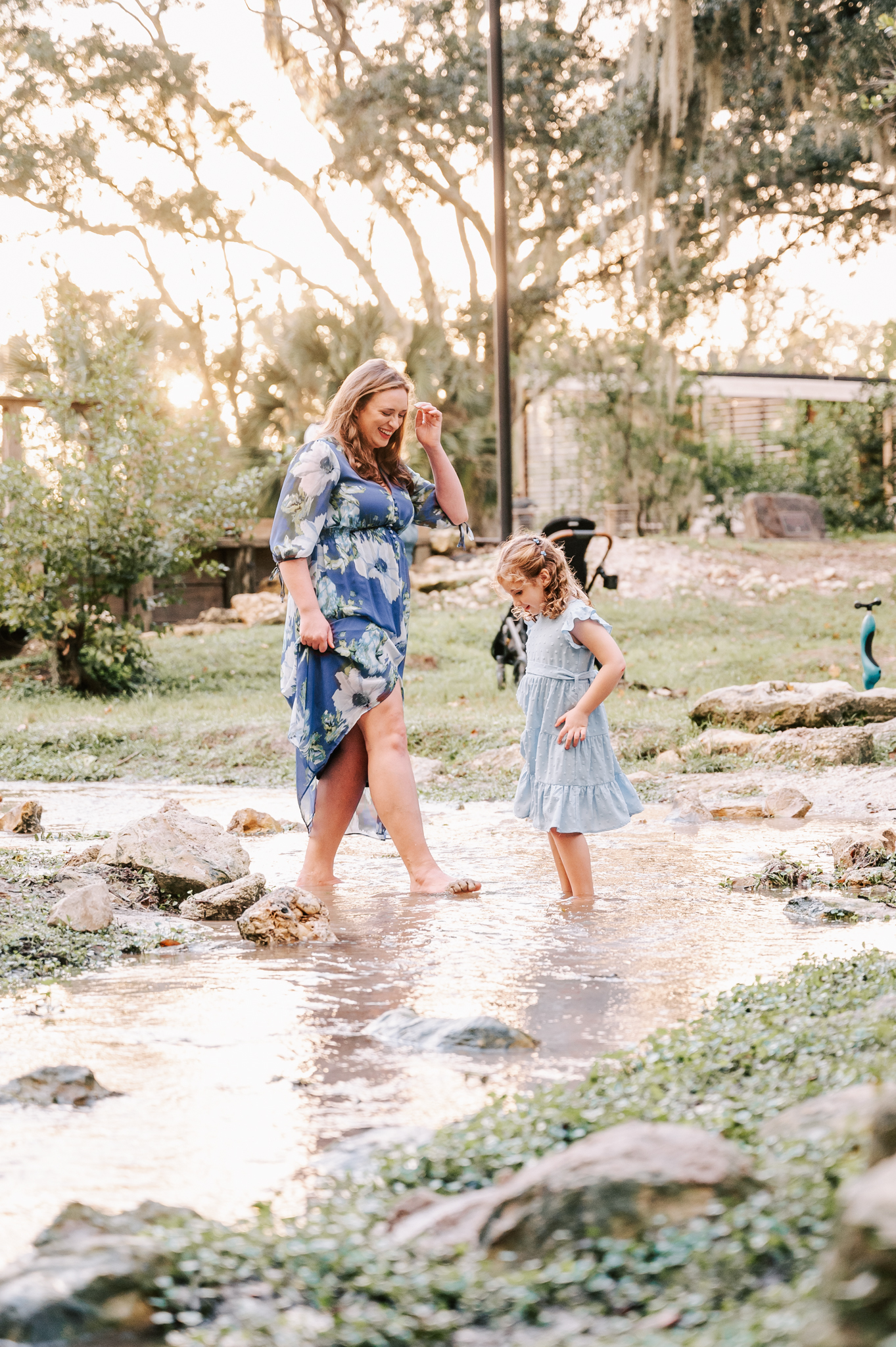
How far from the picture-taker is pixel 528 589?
14.7 feet

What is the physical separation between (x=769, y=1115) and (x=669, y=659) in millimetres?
10335

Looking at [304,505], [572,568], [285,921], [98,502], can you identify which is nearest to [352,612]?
[304,505]

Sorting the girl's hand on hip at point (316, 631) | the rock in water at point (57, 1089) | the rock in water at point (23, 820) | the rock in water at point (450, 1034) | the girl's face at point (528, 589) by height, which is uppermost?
the girl's face at point (528, 589)

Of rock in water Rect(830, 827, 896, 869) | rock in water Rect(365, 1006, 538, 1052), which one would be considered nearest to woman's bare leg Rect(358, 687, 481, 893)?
rock in water Rect(830, 827, 896, 869)

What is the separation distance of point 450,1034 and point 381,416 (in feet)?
7.77

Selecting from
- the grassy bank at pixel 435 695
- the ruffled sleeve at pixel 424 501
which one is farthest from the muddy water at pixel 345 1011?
the grassy bank at pixel 435 695

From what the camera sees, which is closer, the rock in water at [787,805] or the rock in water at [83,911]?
the rock in water at [83,911]

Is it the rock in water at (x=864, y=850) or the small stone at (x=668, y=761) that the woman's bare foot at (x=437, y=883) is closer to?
the rock in water at (x=864, y=850)

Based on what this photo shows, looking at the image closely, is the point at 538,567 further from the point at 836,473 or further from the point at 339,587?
the point at 836,473

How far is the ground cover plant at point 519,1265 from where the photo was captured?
1.63 m

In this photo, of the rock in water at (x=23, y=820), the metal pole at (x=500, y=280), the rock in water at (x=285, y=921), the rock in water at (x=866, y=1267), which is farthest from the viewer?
the metal pole at (x=500, y=280)

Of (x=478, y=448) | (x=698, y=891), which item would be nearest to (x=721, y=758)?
(x=698, y=891)

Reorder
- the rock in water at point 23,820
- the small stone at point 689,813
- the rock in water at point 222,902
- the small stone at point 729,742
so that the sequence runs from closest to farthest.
Result: the rock in water at point 222,902
the rock in water at point 23,820
the small stone at point 689,813
the small stone at point 729,742

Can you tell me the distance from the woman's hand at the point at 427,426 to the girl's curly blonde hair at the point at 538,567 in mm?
457
